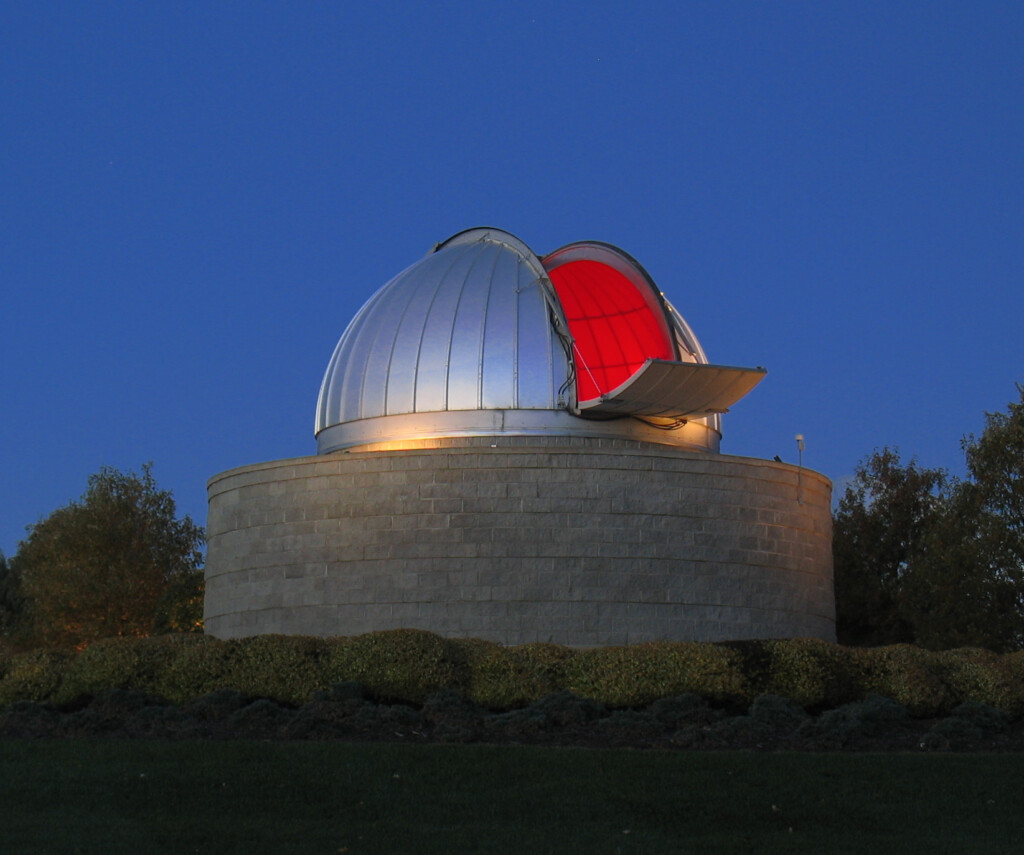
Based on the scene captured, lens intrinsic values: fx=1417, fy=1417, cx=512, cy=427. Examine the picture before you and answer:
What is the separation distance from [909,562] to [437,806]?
2065 centimetres

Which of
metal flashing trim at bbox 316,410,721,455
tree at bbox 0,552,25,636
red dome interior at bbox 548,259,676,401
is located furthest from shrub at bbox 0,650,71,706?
tree at bbox 0,552,25,636

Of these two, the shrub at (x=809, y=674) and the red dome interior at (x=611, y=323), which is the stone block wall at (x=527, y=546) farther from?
the shrub at (x=809, y=674)

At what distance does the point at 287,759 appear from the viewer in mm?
13383

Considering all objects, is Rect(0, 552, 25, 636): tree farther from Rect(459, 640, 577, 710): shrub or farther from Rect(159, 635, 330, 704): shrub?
Rect(459, 640, 577, 710): shrub

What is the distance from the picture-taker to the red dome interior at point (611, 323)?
2597cm

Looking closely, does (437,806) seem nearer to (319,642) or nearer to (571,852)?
(571,852)

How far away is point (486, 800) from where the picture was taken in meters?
12.2

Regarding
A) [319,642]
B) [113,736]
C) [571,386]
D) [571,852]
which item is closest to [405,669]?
[319,642]

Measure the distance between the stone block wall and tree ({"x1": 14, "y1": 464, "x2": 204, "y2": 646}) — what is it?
12.0 metres

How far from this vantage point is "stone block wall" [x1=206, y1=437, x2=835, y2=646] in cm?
2178

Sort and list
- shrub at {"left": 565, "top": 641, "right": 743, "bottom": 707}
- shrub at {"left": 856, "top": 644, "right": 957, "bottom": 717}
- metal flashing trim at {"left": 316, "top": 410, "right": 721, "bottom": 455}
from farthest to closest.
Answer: metal flashing trim at {"left": 316, "top": 410, "right": 721, "bottom": 455}
shrub at {"left": 856, "top": 644, "right": 957, "bottom": 717}
shrub at {"left": 565, "top": 641, "right": 743, "bottom": 707}

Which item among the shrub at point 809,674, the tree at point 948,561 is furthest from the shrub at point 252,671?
the tree at point 948,561

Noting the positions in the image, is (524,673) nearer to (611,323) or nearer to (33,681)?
(33,681)

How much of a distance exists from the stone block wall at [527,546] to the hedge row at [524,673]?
439 cm
